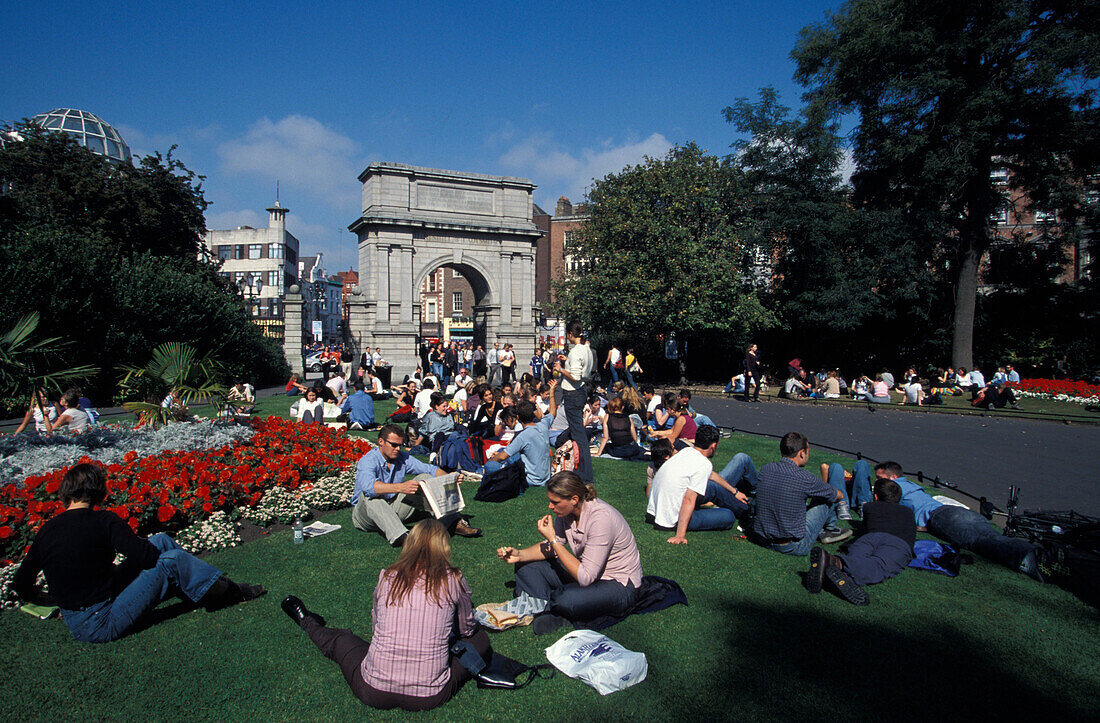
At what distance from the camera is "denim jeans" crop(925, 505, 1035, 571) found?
600 centimetres

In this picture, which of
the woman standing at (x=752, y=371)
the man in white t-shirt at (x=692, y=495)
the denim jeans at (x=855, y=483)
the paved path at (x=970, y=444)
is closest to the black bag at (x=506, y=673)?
the man in white t-shirt at (x=692, y=495)

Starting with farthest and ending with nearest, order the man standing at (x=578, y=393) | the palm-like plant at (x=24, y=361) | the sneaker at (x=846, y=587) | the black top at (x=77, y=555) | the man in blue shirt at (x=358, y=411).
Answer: the man in blue shirt at (x=358, y=411)
the man standing at (x=578, y=393)
the palm-like plant at (x=24, y=361)
the sneaker at (x=846, y=587)
the black top at (x=77, y=555)

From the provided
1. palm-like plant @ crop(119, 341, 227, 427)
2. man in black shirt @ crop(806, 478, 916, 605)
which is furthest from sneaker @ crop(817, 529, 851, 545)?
palm-like plant @ crop(119, 341, 227, 427)

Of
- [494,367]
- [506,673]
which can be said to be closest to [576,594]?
[506,673]

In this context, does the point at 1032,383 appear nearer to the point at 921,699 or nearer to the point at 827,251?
the point at 827,251

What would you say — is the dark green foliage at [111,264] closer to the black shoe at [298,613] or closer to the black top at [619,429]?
the black top at [619,429]

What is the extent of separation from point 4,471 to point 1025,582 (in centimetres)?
1017

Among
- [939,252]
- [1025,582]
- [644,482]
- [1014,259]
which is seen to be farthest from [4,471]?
[1014,259]

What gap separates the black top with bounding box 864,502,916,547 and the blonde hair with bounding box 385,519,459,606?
4439mm

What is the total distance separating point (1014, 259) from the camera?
29984 mm

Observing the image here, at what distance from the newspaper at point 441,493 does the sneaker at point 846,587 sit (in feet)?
12.0

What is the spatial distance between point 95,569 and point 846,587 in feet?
18.7

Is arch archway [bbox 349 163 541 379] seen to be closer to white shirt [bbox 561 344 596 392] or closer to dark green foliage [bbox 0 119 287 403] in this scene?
dark green foliage [bbox 0 119 287 403]

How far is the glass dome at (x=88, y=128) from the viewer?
41531 mm
